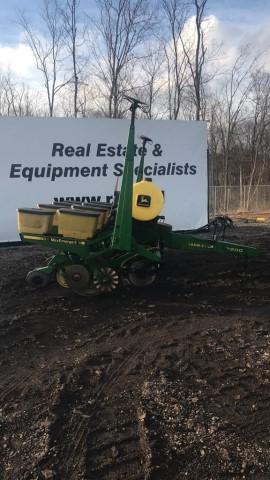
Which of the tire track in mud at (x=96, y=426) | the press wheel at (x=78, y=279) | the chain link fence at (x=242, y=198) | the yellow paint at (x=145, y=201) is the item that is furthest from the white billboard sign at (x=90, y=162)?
the chain link fence at (x=242, y=198)

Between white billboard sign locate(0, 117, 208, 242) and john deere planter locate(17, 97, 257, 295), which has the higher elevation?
white billboard sign locate(0, 117, 208, 242)

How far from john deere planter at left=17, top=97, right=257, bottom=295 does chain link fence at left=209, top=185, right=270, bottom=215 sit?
63.4 feet

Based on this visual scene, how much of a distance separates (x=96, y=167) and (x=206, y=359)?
7.55 m

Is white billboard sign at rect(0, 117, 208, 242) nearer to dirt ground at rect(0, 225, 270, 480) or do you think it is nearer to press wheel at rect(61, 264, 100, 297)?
dirt ground at rect(0, 225, 270, 480)

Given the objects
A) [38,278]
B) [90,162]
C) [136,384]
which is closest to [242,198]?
[90,162]

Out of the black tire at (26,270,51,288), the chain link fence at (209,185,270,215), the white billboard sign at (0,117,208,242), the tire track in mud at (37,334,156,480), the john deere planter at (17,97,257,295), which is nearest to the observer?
the tire track in mud at (37,334,156,480)

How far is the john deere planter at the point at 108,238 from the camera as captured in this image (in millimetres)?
6164

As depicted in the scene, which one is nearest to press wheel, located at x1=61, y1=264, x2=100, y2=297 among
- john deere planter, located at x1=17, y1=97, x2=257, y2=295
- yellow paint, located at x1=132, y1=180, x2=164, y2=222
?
john deere planter, located at x1=17, y1=97, x2=257, y2=295

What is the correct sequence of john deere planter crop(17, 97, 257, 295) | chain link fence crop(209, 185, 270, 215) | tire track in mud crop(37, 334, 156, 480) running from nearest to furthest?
tire track in mud crop(37, 334, 156, 480) → john deere planter crop(17, 97, 257, 295) → chain link fence crop(209, 185, 270, 215)

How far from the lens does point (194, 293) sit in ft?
21.6

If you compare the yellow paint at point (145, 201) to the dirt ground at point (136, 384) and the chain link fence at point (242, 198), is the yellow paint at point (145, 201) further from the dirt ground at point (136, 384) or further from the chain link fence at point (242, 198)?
the chain link fence at point (242, 198)

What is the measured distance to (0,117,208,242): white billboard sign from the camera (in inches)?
417

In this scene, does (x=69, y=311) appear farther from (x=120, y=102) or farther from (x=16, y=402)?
(x=120, y=102)

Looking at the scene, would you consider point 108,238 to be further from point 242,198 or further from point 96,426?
point 242,198
